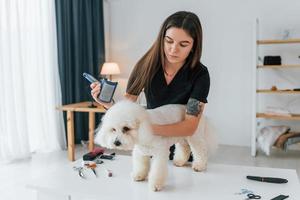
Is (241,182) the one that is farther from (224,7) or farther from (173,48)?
(224,7)

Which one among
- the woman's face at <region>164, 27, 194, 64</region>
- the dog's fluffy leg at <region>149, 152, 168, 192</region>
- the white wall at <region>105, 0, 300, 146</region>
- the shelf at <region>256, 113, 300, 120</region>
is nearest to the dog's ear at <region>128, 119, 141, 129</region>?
the dog's fluffy leg at <region>149, 152, 168, 192</region>

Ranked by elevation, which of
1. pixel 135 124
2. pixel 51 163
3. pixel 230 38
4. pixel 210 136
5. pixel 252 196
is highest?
pixel 230 38

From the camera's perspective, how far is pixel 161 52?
108 centimetres

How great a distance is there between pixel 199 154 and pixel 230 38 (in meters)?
Result: 3.36

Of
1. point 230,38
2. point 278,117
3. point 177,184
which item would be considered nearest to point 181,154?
point 177,184

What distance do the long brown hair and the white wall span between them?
3.20 meters

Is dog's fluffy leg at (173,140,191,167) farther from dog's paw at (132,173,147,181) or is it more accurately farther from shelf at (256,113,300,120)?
shelf at (256,113,300,120)

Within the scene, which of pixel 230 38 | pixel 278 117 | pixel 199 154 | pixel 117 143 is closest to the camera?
pixel 117 143

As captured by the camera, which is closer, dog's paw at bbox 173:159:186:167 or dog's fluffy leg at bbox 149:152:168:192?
dog's fluffy leg at bbox 149:152:168:192

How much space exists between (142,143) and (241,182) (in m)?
0.39

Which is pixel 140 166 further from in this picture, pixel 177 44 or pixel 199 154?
pixel 177 44

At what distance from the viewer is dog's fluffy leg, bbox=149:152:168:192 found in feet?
3.28

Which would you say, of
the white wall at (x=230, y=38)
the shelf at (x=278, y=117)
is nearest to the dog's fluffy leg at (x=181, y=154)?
the shelf at (x=278, y=117)

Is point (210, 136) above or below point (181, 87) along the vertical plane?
below
